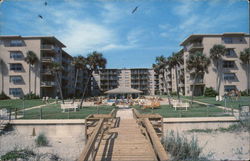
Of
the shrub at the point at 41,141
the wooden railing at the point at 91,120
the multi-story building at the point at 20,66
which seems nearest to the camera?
the wooden railing at the point at 91,120

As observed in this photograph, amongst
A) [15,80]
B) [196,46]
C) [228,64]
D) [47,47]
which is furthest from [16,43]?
[228,64]

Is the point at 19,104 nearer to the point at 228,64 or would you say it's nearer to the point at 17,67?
the point at 17,67

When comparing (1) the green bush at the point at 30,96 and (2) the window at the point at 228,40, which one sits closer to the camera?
(1) the green bush at the point at 30,96

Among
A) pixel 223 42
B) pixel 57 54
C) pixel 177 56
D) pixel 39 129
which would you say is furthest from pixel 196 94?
pixel 39 129

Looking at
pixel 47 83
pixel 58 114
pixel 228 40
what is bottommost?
pixel 58 114

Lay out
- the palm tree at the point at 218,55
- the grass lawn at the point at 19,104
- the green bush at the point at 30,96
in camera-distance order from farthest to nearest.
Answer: the green bush at the point at 30,96
the palm tree at the point at 218,55
the grass lawn at the point at 19,104

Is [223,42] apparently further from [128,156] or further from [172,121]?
[128,156]

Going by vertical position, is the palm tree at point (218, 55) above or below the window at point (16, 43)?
below

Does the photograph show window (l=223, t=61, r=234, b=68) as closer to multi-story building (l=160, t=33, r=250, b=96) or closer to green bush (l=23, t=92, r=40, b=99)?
multi-story building (l=160, t=33, r=250, b=96)

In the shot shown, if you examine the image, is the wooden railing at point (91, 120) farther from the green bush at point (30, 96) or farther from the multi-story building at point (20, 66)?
the green bush at point (30, 96)

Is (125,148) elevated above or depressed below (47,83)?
below

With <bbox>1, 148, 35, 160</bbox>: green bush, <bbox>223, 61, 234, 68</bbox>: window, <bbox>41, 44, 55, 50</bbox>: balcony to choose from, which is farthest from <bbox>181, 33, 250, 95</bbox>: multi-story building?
<bbox>1, 148, 35, 160</bbox>: green bush

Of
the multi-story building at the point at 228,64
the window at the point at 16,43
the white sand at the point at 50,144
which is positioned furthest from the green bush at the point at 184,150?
the window at the point at 16,43

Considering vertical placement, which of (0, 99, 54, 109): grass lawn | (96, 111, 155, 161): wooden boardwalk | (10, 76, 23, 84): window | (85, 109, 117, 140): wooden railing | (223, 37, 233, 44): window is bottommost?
(0, 99, 54, 109): grass lawn
